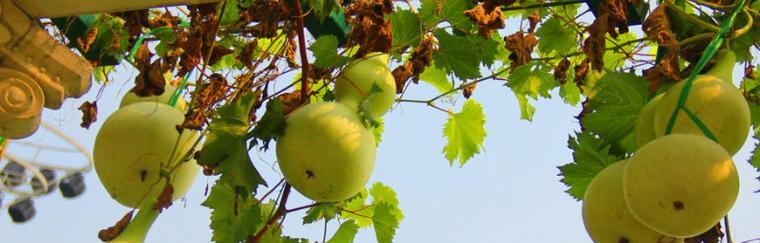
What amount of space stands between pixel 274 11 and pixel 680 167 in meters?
0.86

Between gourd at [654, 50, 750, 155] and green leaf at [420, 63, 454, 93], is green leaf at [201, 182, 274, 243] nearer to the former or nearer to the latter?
green leaf at [420, 63, 454, 93]

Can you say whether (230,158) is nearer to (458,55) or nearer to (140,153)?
(140,153)

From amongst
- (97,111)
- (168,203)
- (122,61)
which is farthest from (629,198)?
(122,61)

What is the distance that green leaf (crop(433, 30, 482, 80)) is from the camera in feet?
5.80

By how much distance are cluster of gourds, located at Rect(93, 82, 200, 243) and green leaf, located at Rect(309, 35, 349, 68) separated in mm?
268

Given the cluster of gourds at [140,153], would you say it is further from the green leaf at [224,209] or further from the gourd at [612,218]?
the gourd at [612,218]

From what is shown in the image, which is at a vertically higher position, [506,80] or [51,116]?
[506,80]

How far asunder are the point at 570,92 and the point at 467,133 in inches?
10.8

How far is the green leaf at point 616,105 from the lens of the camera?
1337mm

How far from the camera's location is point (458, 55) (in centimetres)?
178

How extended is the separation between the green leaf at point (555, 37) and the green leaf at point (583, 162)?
66 centimetres

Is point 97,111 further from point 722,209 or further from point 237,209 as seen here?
point 722,209

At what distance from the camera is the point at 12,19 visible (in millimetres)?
1716

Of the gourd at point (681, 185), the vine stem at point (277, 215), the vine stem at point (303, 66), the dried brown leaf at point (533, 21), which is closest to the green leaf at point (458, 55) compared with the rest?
the dried brown leaf at point (533, 21)
